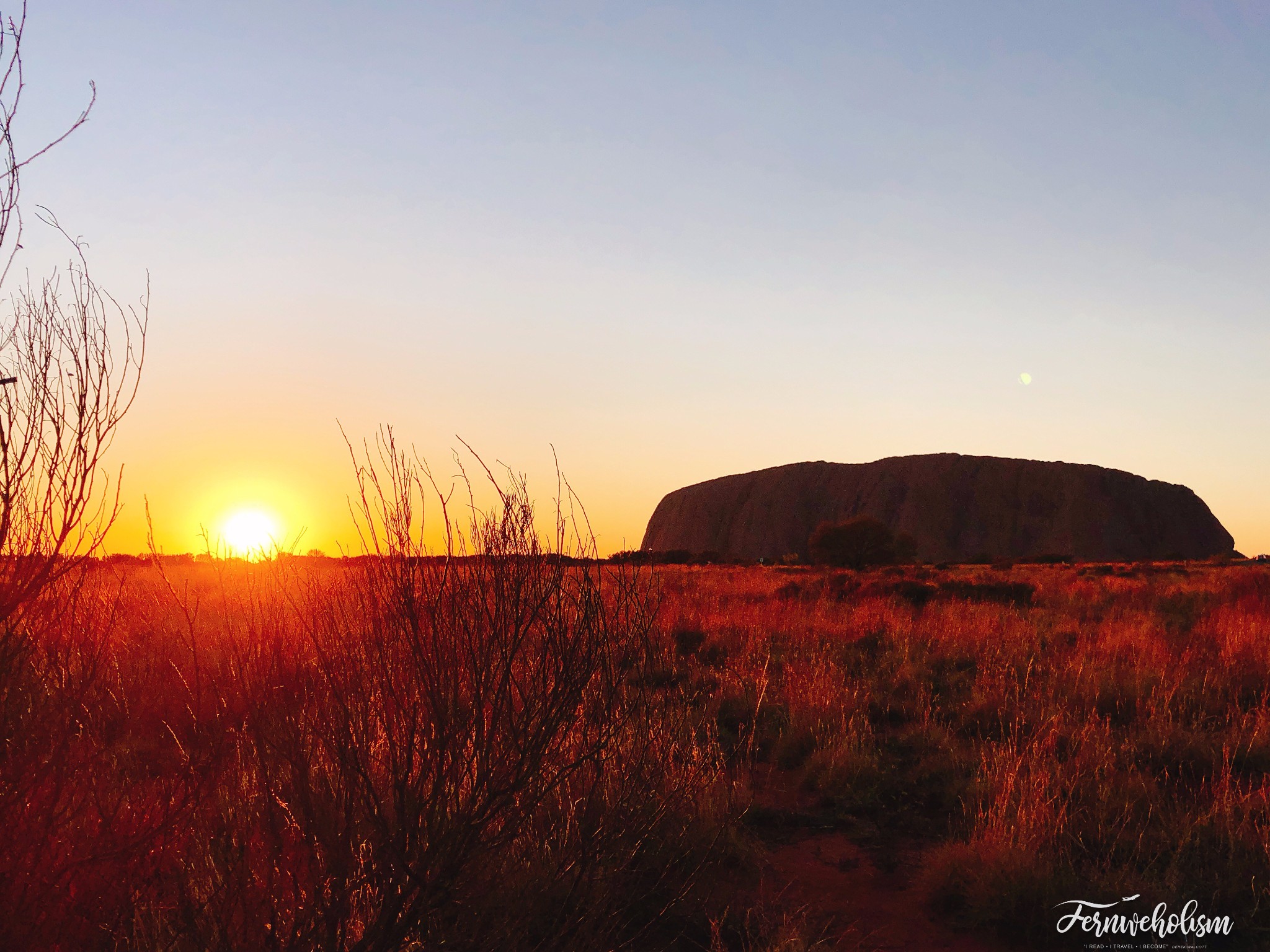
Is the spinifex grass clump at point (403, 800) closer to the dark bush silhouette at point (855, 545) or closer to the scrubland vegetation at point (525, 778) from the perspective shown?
the scrubland vegetation at point (525, 778)

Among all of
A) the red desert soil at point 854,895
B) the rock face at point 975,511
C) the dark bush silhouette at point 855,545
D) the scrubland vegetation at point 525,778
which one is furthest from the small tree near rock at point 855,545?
the red desert soil at point 854,895

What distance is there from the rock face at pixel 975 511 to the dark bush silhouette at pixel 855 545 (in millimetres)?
12862

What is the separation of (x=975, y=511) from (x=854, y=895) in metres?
69.7

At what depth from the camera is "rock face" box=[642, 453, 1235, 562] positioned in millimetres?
64000

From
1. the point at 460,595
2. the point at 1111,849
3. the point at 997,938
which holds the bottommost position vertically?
the point at 997,938

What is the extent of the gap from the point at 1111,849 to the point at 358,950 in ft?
12.5

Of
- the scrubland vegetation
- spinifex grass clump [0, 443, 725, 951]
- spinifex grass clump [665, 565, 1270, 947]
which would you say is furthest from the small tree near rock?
spinifex grass clump [0, 443, 725, 951]

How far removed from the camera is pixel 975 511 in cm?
6750

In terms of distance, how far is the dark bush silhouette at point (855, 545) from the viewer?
43.4 metres

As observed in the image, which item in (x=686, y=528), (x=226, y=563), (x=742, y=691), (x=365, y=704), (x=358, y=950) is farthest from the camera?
(x=686, y=528)

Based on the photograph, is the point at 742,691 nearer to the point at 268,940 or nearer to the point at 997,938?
the point at 997,938

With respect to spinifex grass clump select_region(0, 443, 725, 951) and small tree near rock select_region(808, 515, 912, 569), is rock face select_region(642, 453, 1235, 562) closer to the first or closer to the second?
small tree near rock select_region(808, 515, 912, 569)

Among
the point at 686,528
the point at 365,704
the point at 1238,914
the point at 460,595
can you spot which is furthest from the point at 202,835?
the point at 686,528

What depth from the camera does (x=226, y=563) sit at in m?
4.85
